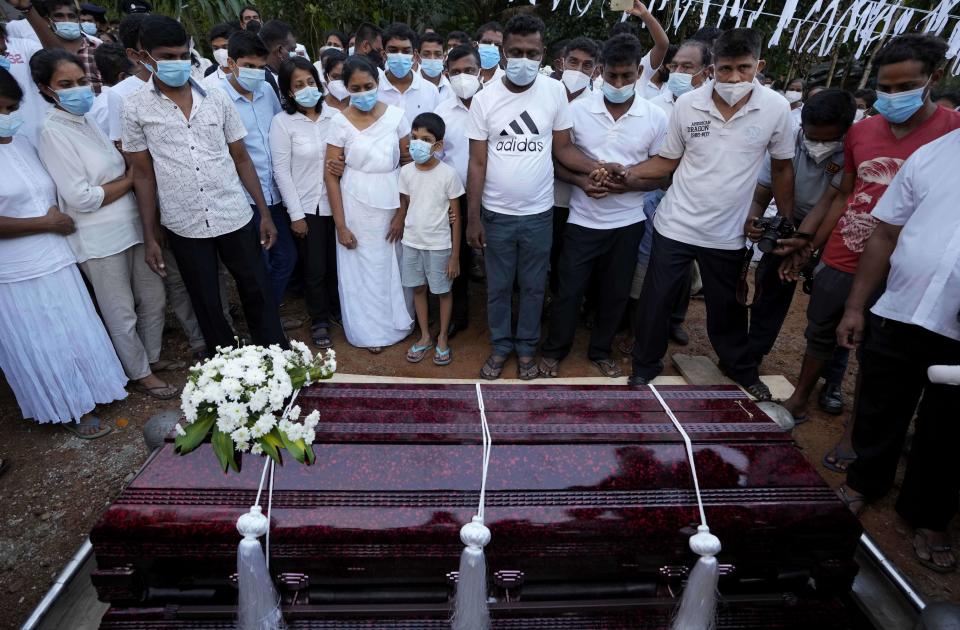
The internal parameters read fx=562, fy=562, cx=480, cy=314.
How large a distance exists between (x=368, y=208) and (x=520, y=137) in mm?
1209

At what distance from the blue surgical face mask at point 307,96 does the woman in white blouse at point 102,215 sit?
1.12 meters

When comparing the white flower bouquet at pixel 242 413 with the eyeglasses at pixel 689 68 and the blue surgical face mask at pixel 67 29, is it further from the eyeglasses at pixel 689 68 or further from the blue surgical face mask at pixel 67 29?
the blue surgical face mask at pixel 67 29

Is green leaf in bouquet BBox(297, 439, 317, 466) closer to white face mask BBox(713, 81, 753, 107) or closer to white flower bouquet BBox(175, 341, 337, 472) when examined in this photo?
white flower bouquet BBox(175, 341, 337, 472)

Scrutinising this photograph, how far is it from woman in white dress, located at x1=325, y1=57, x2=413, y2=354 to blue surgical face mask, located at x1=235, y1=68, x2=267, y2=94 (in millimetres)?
563

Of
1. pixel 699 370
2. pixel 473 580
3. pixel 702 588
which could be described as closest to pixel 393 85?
pixel 699 370

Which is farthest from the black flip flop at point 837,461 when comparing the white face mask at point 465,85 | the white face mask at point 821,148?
the white face mask at point 465,85

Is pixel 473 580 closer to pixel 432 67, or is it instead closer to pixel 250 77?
pixel 250 77

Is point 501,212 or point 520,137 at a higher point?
point 520,137

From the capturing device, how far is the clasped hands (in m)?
3.37

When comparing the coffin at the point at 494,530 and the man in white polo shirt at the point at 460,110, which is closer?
the coffin at the point at 494,530

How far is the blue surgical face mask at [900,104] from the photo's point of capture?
2.53m

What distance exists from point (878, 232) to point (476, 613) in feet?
7.52

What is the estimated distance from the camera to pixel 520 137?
10.9 feet

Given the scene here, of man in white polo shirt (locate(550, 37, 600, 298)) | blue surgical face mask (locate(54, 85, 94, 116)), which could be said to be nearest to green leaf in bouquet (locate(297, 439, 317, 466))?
man in white polo shirt (locate(550, 37, 600, 298))
